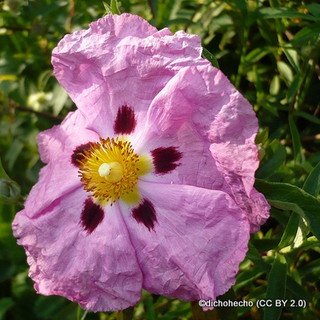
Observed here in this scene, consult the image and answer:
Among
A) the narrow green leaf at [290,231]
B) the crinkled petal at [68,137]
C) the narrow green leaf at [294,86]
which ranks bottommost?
the narrow green leaf at [290,231]

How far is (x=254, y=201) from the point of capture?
142cm

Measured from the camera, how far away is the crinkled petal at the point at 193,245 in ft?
4.73

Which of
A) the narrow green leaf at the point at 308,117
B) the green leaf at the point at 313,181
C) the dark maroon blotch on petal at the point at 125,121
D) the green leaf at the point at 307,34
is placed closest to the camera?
the green leaf at the point at 313,181

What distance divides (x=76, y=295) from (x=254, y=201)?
2.35 ft

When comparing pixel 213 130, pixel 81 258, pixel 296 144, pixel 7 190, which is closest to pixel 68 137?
pixel 7 190

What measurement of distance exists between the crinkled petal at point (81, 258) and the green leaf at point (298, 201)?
1.79 feet

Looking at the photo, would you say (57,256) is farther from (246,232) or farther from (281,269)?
(281,269)

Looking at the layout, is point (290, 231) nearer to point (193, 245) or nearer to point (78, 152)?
point (193, 245)

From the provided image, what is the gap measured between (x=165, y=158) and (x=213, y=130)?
0.30m

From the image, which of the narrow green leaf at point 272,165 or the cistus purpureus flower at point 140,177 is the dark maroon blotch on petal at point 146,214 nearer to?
the cistus purpureus flower at point 140,177

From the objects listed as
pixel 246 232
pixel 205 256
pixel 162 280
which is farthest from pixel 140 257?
pixel 246 232

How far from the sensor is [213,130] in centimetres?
145

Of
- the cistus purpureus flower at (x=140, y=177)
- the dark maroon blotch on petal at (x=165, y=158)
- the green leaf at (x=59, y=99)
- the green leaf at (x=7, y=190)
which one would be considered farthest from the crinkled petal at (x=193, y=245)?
the green leaf at (x=59, y=99)

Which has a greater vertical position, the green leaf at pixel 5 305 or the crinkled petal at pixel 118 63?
the crinkled petal at pixel 118 63
